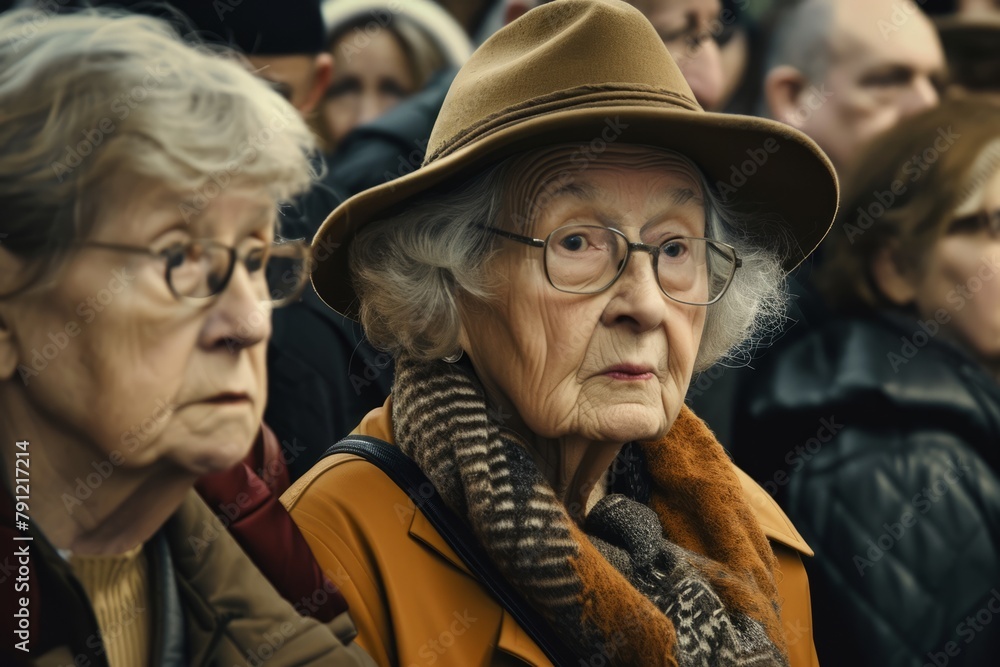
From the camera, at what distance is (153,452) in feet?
5.85

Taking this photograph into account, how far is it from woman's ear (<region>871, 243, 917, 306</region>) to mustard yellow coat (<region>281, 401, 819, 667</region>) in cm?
249

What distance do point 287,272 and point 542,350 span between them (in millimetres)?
803

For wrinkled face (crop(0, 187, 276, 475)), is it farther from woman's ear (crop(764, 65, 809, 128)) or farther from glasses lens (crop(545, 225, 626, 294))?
woman's ear (crop(764, 65, 809, 128))

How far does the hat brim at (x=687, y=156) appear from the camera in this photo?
8.37 feet

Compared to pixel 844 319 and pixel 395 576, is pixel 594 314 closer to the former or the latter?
pixel 395 576

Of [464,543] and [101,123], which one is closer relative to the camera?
[101,123]

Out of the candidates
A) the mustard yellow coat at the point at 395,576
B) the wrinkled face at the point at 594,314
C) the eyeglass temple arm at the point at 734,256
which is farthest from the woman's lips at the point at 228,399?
the eyeglass temple arm at the point at 734,256

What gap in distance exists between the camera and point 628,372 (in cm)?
269

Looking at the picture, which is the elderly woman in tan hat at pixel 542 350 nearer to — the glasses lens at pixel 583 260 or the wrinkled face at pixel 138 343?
the glasses lens at pixel 583 260

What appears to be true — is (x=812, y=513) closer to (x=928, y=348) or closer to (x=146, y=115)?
(x=928, y=348)

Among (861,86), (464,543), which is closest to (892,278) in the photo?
(861,86)

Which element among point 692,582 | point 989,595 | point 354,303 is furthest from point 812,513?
point 354,303

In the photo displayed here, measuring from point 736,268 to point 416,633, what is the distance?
1059 mm

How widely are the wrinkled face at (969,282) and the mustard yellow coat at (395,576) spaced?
99.8 inches
